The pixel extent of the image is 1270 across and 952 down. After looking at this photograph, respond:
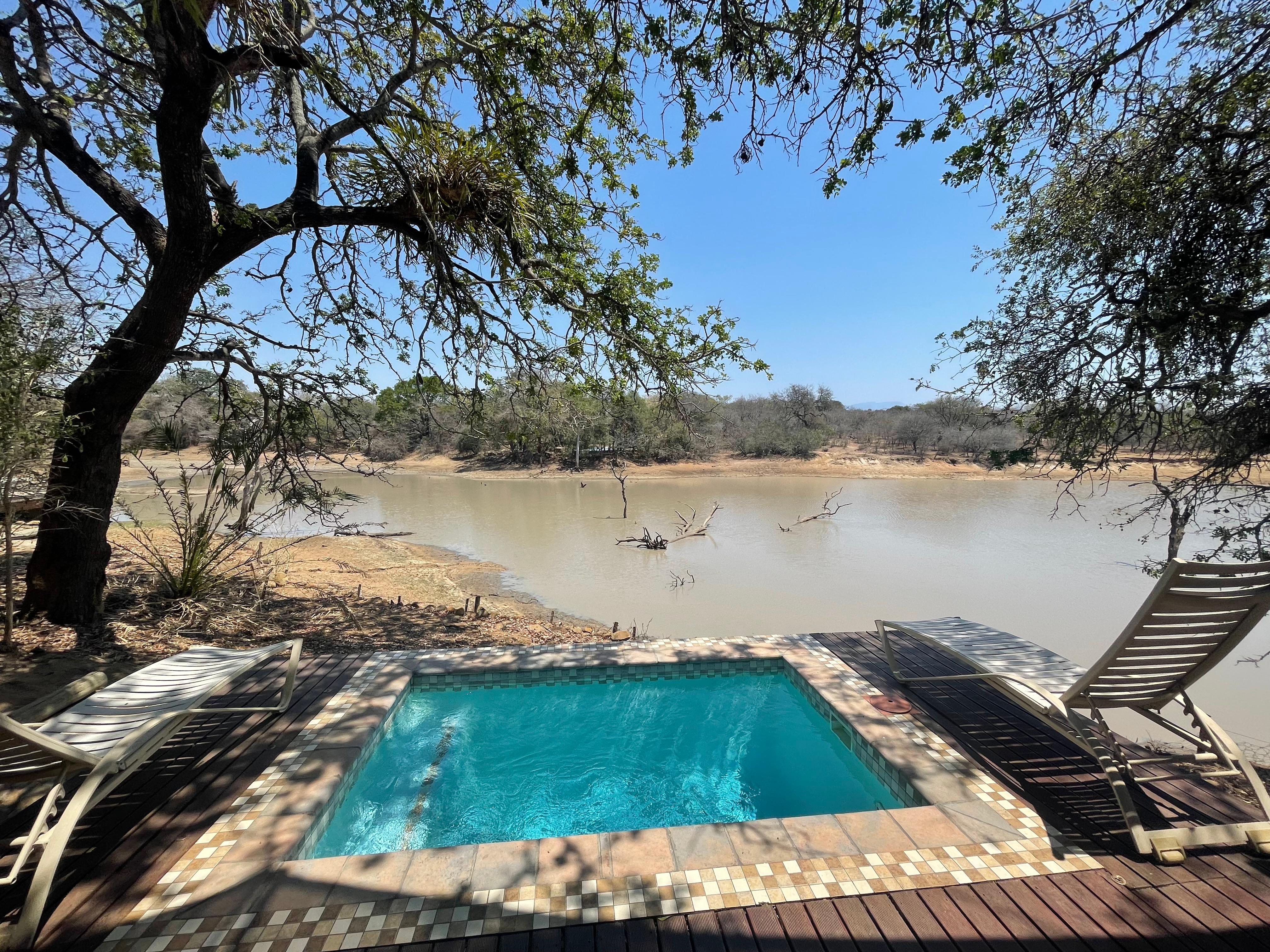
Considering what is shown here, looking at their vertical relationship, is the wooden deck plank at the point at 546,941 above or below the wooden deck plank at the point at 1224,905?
below

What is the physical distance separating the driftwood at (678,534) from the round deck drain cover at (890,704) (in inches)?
322

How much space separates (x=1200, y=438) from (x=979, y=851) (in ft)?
12.1

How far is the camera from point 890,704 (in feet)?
10.7

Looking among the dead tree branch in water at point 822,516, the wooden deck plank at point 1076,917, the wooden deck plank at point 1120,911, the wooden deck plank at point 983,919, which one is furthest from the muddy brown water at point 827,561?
the wooden deck plank at point 1120,911

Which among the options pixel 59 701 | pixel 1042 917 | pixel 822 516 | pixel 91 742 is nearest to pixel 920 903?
pixel 1042 917

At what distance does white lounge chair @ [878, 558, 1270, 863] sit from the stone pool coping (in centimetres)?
38

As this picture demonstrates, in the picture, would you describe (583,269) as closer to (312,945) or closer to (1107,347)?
(1107,347)

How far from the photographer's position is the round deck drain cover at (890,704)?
319 centimetres

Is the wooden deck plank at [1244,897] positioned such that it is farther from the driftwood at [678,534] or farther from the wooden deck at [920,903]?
the driftwood at [678,534]

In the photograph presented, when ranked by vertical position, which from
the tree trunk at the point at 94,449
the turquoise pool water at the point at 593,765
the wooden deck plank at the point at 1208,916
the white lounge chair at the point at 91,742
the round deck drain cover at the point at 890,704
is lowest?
the turquoise pool water at the point at 593,765

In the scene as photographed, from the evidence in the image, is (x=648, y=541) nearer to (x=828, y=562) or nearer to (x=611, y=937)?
(x=828, y=562)

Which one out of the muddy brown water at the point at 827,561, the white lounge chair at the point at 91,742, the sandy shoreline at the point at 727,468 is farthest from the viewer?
the sandy shoreline at the point at 727,468

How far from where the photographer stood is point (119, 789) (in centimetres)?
236

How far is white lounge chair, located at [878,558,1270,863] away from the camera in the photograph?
2.04 metres
